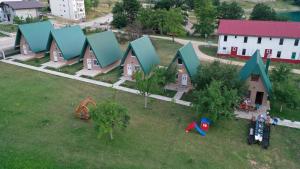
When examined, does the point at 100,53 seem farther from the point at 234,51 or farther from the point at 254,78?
the point at 234,51

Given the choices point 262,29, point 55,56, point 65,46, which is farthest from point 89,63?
point 262,29

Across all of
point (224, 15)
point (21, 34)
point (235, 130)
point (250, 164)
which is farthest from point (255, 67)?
point (224, 15)

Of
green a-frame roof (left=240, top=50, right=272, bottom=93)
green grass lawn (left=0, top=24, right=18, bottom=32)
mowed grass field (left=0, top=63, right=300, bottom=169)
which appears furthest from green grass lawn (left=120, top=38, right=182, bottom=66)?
green grass lawn (left=0, top=24, right=18, bottom=32)

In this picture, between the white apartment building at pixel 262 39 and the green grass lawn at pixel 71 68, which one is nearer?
the green grass lawn at pixel 71 68

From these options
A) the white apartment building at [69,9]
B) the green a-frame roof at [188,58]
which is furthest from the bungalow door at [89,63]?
the white apartment building at [69,9]

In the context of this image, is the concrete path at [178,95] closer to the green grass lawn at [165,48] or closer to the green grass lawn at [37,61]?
the green grass lawn at [165,48]
